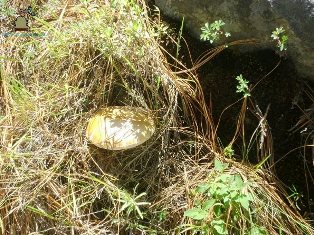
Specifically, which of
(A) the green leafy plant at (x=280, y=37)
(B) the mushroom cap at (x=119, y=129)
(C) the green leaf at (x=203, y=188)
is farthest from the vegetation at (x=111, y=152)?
(A) the green leafy plant at (x=280, y=37)

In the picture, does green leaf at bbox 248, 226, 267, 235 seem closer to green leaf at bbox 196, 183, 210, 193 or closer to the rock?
green leaf at bbox 196, 183, 210, 193

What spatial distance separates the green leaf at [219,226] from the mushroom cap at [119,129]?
1.59ft

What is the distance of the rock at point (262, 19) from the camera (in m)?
1.92

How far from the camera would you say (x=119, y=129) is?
2.04 m

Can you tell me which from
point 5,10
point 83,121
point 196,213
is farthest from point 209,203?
point 5,10

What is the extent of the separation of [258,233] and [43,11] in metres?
1.66

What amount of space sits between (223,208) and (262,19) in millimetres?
870

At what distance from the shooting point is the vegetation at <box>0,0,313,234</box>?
2.08 meters

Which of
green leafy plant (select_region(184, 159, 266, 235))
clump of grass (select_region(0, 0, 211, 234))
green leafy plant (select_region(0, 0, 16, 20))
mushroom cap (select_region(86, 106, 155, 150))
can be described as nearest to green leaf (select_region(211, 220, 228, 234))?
green leafy plant (select_region(184, 159, 266, 235))

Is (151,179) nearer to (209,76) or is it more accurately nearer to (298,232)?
(209,76)

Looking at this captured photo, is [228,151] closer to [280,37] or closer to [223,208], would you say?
[223,208]

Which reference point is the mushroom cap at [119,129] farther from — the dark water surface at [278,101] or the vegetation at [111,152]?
the dark water surface at [278,101]

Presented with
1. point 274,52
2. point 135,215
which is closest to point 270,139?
point 274,52

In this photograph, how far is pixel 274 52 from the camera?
208 cm
